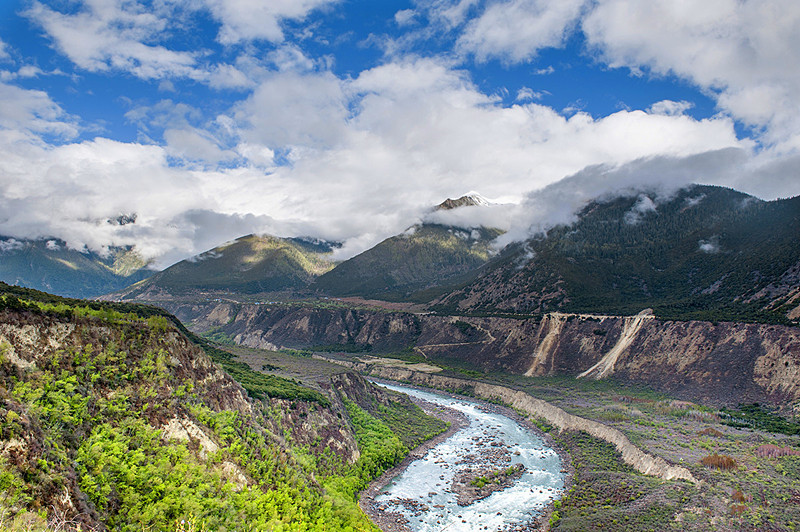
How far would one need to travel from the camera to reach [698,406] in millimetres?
92875

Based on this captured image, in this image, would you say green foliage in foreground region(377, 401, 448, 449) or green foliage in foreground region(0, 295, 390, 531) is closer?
green foliage in foreground region(0, 295, 390, 531)

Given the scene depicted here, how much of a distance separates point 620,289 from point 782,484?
13125 centimetres

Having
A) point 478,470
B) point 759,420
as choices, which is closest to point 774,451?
point 759,420

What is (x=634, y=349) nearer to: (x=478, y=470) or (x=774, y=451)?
(x=774, y=451)

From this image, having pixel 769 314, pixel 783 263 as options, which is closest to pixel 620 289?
pixel 783 263

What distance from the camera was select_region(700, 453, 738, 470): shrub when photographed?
60.2 m

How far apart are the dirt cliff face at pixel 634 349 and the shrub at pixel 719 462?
35.9 m

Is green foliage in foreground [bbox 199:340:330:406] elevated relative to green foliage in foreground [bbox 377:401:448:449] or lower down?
elevated

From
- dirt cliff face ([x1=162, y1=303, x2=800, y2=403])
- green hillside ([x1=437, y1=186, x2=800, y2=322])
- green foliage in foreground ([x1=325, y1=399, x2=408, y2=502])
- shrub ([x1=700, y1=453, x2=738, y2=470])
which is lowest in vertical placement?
shrub ([x1=700, y1=453, x2=738, y2=470])

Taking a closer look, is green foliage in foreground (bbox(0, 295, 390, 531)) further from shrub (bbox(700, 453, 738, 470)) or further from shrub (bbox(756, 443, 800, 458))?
shrub (bbox(756, 443, 800, 458))

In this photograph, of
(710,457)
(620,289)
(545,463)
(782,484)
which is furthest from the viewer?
(620,289)

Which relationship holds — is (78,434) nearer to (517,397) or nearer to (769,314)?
(517,397)

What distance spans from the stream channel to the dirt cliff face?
40.5 metres

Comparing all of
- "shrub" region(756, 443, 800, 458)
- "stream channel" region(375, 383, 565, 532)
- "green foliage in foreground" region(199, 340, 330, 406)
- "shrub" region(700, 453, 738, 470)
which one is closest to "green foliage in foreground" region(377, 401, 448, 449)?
"stream channel" region(375, 383, 565, 532)
